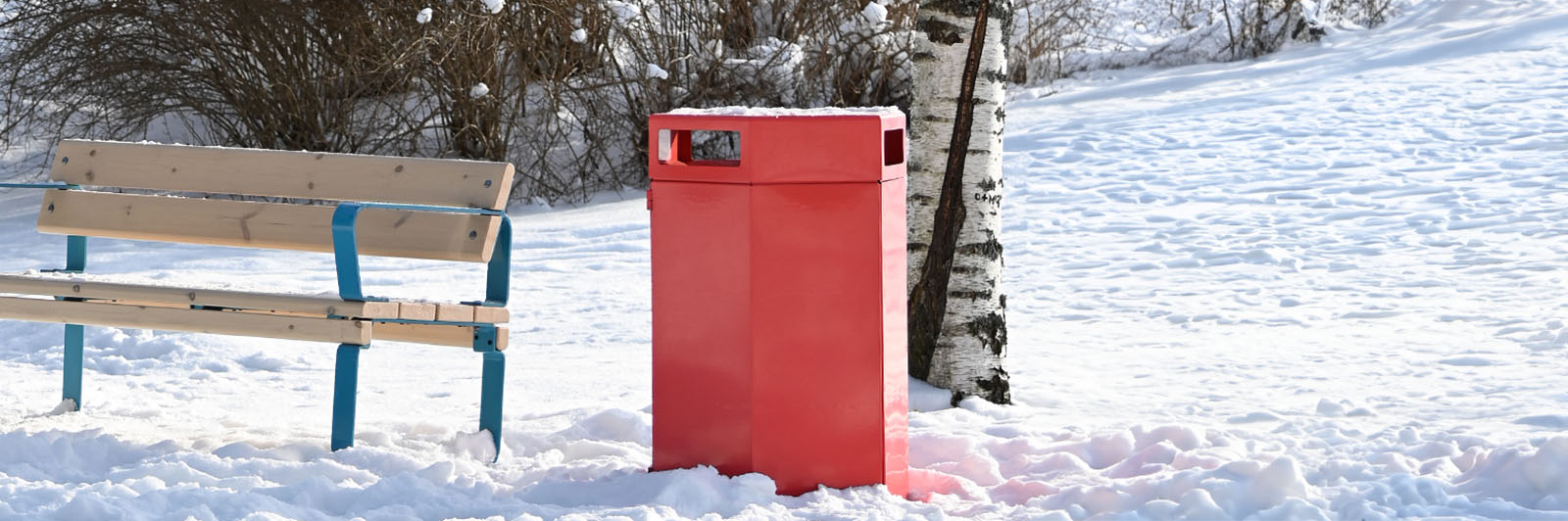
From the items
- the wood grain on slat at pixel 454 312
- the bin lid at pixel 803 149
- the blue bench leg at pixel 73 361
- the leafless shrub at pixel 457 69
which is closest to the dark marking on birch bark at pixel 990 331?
the bin lid at pixel 803 149

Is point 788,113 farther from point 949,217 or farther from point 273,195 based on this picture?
point 273,195

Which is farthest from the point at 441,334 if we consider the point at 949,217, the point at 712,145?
the point at 712,145

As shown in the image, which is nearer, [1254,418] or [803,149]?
[803,149]

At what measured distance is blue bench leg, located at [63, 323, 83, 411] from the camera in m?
4.84

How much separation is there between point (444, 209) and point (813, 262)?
3.84 ft

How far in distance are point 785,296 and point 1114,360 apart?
308cm

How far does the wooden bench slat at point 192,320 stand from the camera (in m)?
3.99

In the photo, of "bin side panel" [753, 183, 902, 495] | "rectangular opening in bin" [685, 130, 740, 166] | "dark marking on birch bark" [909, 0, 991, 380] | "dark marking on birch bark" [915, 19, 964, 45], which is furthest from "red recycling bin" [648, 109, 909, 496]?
"rectangular opening in bin" [685, 130, 740, 166]

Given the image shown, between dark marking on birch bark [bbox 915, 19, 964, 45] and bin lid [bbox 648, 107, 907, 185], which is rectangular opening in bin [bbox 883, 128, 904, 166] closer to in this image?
bin lid [bbox 648, 107, 907, 185]

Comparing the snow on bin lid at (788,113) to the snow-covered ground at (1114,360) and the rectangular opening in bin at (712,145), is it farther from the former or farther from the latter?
the rectangular opening in bin at (712,145)

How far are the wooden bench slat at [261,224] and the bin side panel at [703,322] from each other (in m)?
0.79

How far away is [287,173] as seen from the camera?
4.70 m

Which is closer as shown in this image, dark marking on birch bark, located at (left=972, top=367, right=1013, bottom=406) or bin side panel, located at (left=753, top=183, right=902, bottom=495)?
bin side panel, located at (left=753, top=183, right=902, bottom=495)

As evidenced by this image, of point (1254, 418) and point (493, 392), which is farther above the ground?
point (493, 392)
